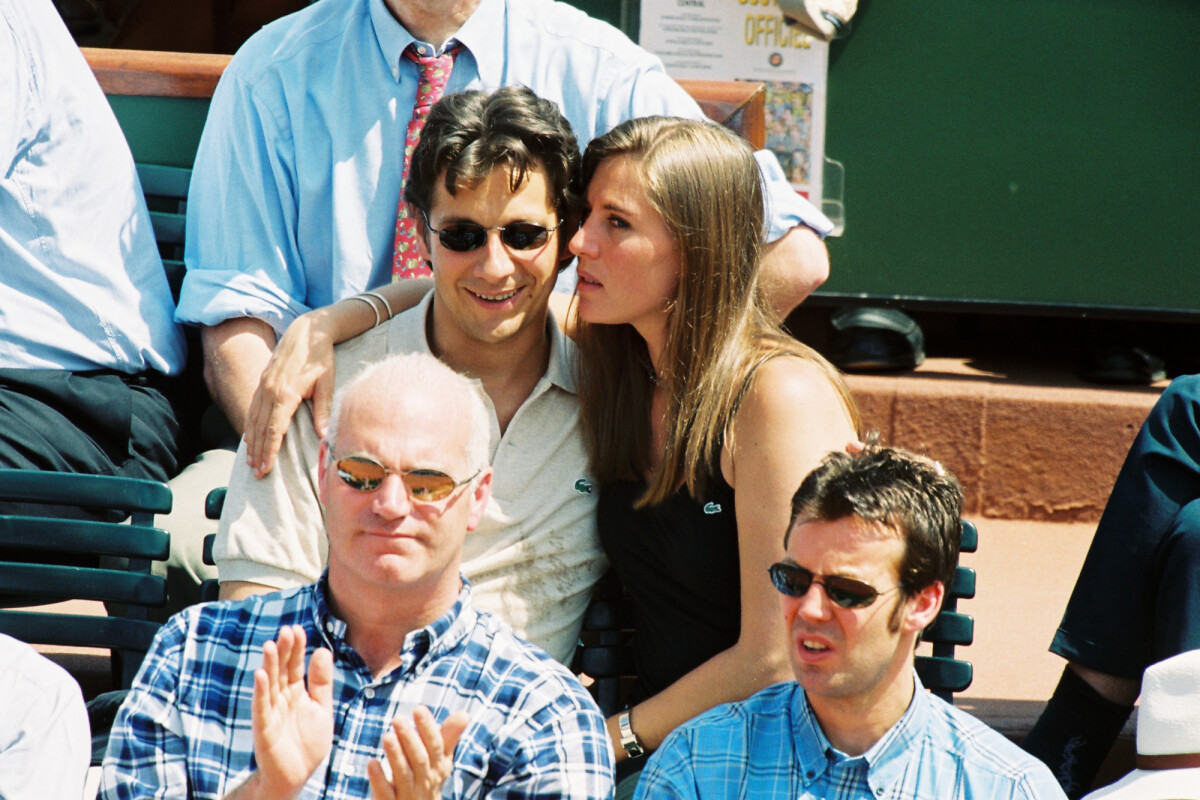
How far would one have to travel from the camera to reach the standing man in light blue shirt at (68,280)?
3025mm

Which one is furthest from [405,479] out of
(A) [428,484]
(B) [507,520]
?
(B) [507,520]

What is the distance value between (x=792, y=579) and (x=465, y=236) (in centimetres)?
95

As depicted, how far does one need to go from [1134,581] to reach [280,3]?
159 inches

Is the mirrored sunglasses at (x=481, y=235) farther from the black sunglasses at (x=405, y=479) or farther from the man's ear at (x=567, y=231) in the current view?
the black sunglasses at (x=405, y=479)

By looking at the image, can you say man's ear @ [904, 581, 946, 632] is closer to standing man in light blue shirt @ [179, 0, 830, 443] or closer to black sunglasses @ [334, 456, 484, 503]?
black sunglasses @ [334, 456, 484, 503]

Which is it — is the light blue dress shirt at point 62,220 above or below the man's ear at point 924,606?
above

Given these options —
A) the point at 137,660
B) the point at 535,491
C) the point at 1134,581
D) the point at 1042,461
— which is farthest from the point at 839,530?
the point at 1042,461

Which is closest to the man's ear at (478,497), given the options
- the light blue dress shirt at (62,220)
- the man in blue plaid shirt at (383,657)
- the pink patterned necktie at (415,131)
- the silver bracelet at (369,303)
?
the man in blue plaid shirt at (383,657)

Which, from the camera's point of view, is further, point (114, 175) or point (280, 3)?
point (280, 3)

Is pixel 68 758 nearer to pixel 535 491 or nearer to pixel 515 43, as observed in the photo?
pixel 535 491

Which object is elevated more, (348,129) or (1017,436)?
(348,129)

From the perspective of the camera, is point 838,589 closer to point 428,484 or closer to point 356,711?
point 428,484

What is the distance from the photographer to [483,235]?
2.62 m

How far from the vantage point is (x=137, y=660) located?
270 cm
